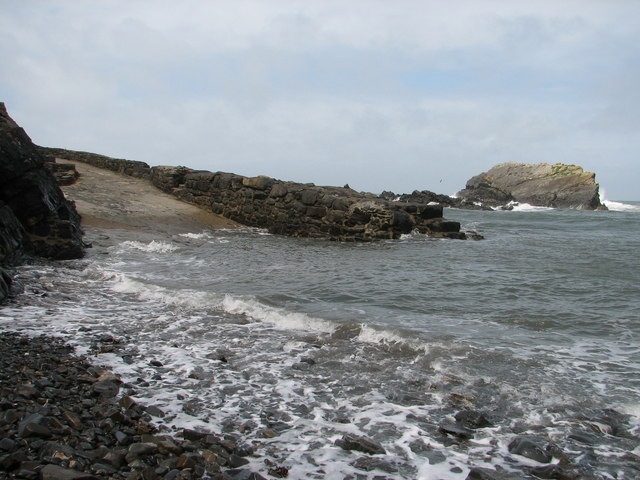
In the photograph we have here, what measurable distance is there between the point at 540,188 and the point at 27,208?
56.8 meters

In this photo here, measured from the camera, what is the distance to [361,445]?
3123 mm

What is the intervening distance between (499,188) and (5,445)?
200ft

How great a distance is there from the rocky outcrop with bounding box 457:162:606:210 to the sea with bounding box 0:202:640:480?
4627 centimetres

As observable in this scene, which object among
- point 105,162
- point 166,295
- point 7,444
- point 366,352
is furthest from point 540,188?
point 7,444

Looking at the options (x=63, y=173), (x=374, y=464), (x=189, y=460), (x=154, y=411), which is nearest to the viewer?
(x=189, y=460)

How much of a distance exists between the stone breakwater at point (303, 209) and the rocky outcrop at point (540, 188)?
125 feet

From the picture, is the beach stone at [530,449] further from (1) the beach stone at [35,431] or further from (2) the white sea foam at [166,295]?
(2) the white sea foam at [166,295]

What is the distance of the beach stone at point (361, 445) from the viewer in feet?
10.2

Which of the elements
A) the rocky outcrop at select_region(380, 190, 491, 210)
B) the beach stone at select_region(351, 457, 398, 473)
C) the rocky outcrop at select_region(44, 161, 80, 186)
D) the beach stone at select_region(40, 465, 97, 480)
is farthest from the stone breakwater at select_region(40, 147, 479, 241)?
the rocky outcrop at select_region(380, 190, 491, 210)

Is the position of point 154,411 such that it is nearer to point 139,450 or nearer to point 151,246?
point 139,450

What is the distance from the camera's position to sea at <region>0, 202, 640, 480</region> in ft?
10.6

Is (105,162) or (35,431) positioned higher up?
(105,162)

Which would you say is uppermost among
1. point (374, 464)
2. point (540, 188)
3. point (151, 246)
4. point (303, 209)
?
point (540, 188)

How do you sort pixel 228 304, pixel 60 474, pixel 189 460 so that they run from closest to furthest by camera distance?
pixel 60 474
pixel 189 460
pixel 228 304
